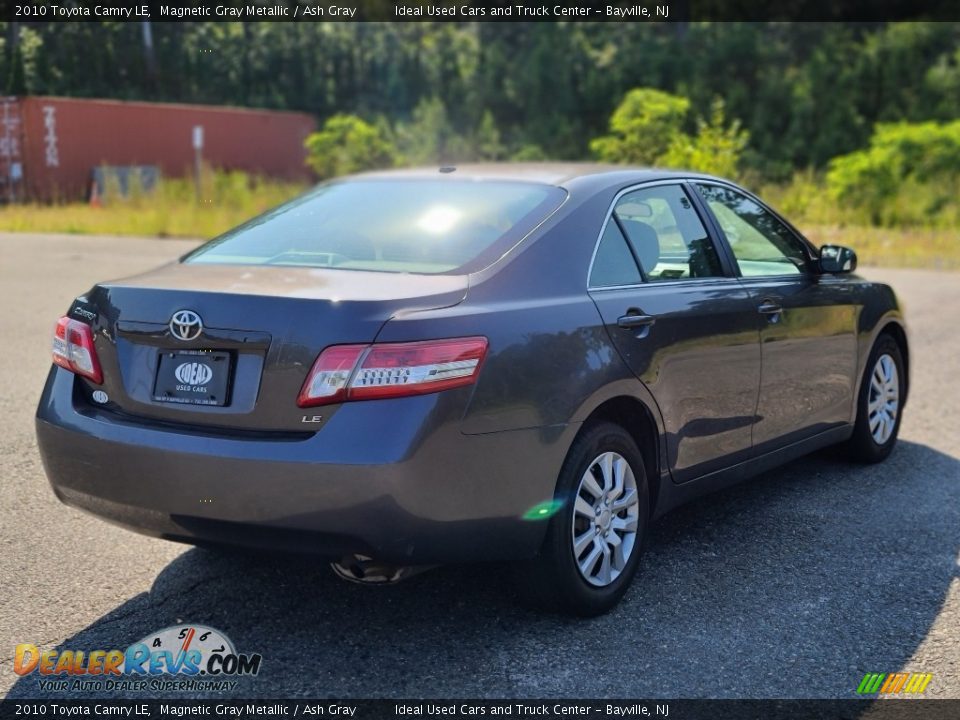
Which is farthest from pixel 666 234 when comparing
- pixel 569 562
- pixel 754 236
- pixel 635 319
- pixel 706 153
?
pixel 706 153

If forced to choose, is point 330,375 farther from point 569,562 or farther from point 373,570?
point 569,562

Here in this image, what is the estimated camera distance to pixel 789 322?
4953mm

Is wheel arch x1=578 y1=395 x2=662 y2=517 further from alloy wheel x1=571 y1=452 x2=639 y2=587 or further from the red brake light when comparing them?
the red brake light

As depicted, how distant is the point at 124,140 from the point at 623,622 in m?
31.6

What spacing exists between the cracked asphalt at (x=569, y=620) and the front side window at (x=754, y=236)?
114 centimetres

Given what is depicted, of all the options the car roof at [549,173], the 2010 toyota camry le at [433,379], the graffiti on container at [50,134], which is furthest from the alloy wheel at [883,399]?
the graffiti on container at [50,134]

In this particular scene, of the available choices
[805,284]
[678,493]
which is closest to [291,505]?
[678,493]

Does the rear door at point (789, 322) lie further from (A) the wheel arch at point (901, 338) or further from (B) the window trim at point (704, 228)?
(A) the wheel arch at point (901, 338)

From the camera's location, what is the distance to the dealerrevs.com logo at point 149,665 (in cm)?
328

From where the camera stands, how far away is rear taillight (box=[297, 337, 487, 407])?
10.4 feet

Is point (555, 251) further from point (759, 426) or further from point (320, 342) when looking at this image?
point (759, 426)

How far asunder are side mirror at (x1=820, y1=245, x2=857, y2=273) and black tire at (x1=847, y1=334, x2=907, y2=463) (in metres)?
0.63

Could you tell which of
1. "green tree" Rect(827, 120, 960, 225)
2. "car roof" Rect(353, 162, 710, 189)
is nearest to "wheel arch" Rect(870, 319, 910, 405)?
"car roof" Rect(353, 162, 710, 189)

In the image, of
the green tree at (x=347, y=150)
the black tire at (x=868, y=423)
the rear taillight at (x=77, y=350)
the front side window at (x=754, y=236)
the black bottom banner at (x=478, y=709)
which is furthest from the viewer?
the green tree at (x=347, y=150)
